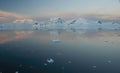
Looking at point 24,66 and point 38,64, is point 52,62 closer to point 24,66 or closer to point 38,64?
point 38,64

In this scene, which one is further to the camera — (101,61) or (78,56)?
(78,56)

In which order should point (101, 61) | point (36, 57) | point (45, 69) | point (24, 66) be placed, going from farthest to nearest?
point (36, 57), point (101, 61), point (24, 66), point (45, 69)

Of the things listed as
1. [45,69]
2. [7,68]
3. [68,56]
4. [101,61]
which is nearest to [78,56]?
[68,56]

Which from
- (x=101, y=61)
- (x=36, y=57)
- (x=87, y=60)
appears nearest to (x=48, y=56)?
(x=36, y=57)

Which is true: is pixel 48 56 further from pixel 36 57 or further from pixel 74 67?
pixel 74 67

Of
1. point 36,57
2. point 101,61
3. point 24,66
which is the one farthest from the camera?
point 36,57

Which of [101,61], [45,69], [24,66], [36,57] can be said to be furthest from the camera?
[36,57]

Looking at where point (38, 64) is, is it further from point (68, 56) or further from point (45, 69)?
point (68, 56)

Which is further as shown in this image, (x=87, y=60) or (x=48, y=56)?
(x=48, y=56)

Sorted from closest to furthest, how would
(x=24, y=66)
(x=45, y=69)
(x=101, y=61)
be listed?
1. (x=45, y=69)
2. (x=24, y=66)
3. (x=101, y=61)
